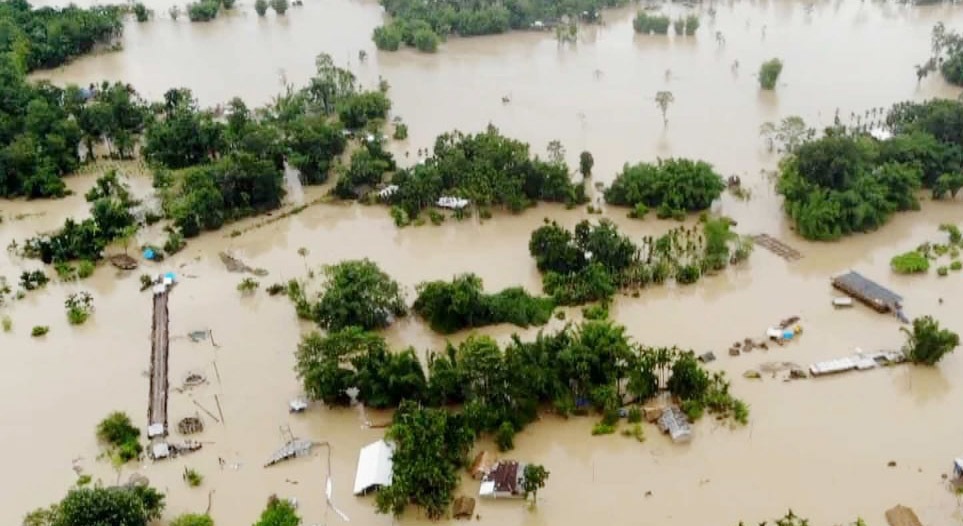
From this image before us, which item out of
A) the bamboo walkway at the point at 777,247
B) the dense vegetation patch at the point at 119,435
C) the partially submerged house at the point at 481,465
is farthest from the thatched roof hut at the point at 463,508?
the bamboo walkway at the point at 777,247

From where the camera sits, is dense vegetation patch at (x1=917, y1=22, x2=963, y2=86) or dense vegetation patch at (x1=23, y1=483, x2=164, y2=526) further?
dense vegetation patch at (x1=917, y1=22, x2=963, y2=86)

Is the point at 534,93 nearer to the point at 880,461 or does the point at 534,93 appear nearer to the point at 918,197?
the point at 918,197

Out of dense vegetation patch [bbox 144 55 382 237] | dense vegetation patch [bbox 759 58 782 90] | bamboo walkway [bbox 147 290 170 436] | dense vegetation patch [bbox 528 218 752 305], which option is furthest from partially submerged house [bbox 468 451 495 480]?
dense vegetation patch [bbox 759 58 782 90]

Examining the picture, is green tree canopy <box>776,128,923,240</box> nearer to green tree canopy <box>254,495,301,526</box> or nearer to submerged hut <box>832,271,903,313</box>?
submerged hut <box>832,271,903,313</box>

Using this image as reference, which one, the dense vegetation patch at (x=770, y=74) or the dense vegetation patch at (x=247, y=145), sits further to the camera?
the dense vegetation patch at (x=770, y=74)

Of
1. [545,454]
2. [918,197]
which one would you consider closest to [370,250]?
[545,454]

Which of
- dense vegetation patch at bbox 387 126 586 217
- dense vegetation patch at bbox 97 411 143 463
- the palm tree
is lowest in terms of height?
dense vegetation patch at bbox 97 411 143 463

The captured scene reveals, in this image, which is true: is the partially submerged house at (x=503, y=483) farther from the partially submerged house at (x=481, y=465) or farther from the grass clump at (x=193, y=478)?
the grass clump at (x=193, y=478)
